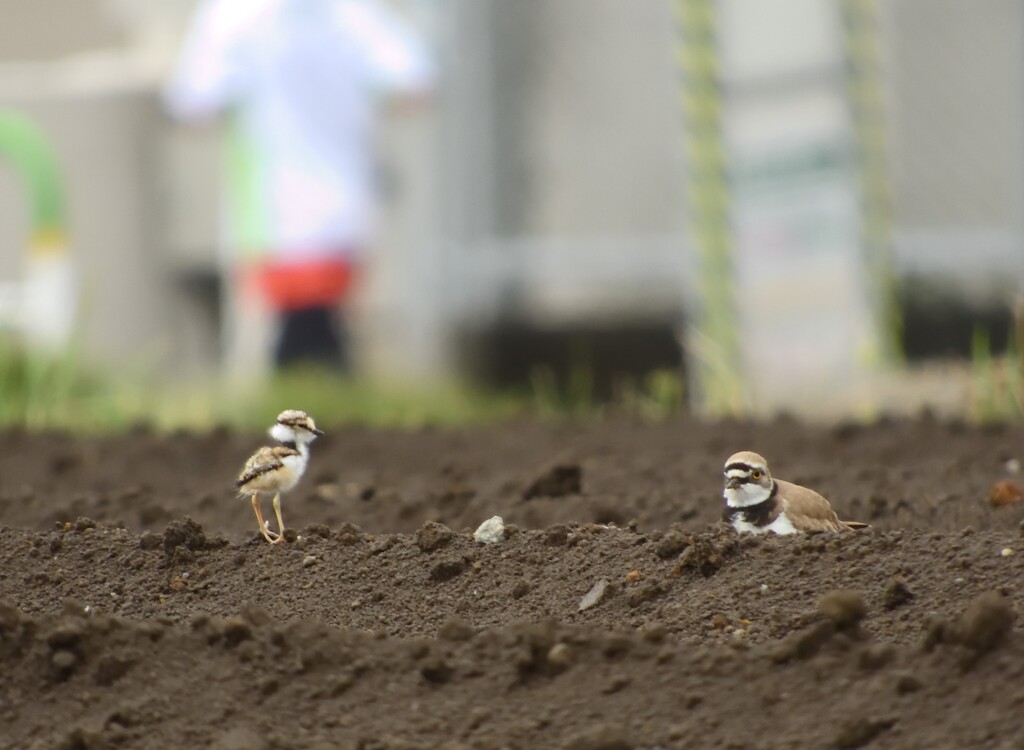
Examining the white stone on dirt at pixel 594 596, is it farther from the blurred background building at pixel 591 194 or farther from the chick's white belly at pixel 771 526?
the blurred background building at pixel 591 194

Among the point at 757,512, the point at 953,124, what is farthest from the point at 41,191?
the point at 953,124

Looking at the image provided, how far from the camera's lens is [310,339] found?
31.4ft

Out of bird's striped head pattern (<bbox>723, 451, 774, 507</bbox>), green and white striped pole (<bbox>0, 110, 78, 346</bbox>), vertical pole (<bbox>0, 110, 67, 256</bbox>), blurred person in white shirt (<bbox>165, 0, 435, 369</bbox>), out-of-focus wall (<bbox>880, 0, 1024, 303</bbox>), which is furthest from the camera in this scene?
out-of-focus wall (<bbox>880, 0, 1024, 303</bbox>)

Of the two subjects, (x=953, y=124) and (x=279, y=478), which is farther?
(x=953, y=124)

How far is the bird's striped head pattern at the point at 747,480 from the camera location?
9.42 feet

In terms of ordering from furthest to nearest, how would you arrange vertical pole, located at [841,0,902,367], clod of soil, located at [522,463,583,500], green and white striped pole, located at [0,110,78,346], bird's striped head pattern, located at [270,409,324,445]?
vertical pole, located at [841,0,902,367], green and white striped pole, located at [0,110,78,346], clod of soil, located at [522,463,583,500], bird's striped head pattern, located at [270,409,324,445]

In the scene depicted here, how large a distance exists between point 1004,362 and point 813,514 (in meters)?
2.98

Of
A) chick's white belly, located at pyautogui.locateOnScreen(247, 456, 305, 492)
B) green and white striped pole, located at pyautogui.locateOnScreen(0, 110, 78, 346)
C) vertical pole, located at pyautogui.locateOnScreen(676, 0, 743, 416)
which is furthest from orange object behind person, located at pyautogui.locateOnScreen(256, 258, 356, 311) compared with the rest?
chick's white belly, located at pyautogui.locateOnScreen(247, 456, 305, 492)

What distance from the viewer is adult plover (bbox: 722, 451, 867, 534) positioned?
2881 millimetres

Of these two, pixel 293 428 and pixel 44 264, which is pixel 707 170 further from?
pixel 293 428

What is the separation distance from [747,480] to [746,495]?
4cm

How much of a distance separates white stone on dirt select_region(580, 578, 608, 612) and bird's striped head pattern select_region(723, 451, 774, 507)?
338 mm

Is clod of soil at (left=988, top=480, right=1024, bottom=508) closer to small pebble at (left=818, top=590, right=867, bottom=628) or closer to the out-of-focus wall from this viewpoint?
small pebble at (left=818, top=590, right=867, bottom=628)

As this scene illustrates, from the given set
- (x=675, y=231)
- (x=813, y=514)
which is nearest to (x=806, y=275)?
(x=675, y=231)
